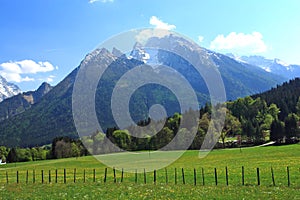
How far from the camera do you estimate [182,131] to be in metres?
132

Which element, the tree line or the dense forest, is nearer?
the tree line

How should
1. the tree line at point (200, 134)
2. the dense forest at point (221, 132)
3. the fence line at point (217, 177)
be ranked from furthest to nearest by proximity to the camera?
the dense forest at point (221, 132) → the tree line at point (200, 134) → the fence line at point (217, 177)

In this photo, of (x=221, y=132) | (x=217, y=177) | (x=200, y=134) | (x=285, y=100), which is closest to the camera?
(x=217, y=177)

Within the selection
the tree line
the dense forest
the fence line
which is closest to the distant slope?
the dense forest

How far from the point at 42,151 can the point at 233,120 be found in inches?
3638

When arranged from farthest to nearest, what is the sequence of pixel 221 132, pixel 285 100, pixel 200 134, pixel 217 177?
pixel 285 100
pixel 200 134
pixel 221 132
pixel 217 177

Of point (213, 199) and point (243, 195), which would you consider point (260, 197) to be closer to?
point (243, 195)

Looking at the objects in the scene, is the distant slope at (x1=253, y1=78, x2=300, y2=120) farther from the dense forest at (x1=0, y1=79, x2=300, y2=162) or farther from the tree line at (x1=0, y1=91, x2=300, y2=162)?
the tree line at (x1=0, y1=91, x2=300, y2=162)

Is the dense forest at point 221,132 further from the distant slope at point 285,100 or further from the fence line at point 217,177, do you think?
the fence line at point 217,177

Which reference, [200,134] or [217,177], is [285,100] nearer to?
[200,134]

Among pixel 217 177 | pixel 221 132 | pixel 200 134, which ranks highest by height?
pixel 221 132

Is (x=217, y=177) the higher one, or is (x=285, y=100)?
(x=285, y=100)

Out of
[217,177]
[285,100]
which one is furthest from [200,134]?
[217,177]

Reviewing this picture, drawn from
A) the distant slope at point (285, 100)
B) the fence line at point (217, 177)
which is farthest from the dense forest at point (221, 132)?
the fence line at point (217, 177)
